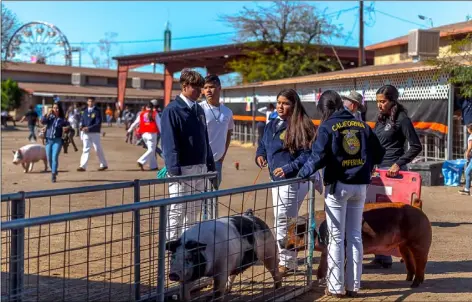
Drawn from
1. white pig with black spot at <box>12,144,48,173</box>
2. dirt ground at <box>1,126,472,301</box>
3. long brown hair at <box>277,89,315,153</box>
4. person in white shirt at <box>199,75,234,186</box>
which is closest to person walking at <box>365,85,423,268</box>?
dirt ground at <box>1,126,472,301</box>

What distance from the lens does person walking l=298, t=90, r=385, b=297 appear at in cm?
576

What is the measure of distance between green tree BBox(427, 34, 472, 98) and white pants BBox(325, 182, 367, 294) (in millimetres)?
9483

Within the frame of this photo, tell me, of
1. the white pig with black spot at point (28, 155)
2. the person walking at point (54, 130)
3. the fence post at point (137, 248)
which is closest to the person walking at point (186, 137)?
the fence post at point (137, 248)

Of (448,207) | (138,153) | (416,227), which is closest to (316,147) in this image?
(416,227)

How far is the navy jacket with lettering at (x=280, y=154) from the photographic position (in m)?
6.31

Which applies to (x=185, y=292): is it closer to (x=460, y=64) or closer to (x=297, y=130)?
(x=297, y=130)

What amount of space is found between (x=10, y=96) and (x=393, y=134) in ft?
185

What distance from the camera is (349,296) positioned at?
5.98m

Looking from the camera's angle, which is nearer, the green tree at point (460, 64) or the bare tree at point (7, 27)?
the green tree at point (460, 64)

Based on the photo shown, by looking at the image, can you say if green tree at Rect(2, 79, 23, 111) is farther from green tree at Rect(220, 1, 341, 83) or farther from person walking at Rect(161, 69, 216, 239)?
person walking at Rect(161, 69, 216, 239)

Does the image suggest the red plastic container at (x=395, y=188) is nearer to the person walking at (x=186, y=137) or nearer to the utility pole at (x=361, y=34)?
the person walking at (x=186, y=137)

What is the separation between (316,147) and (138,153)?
20.2m

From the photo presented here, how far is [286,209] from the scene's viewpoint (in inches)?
249

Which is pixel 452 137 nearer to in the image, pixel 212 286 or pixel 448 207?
pixel 448 207
